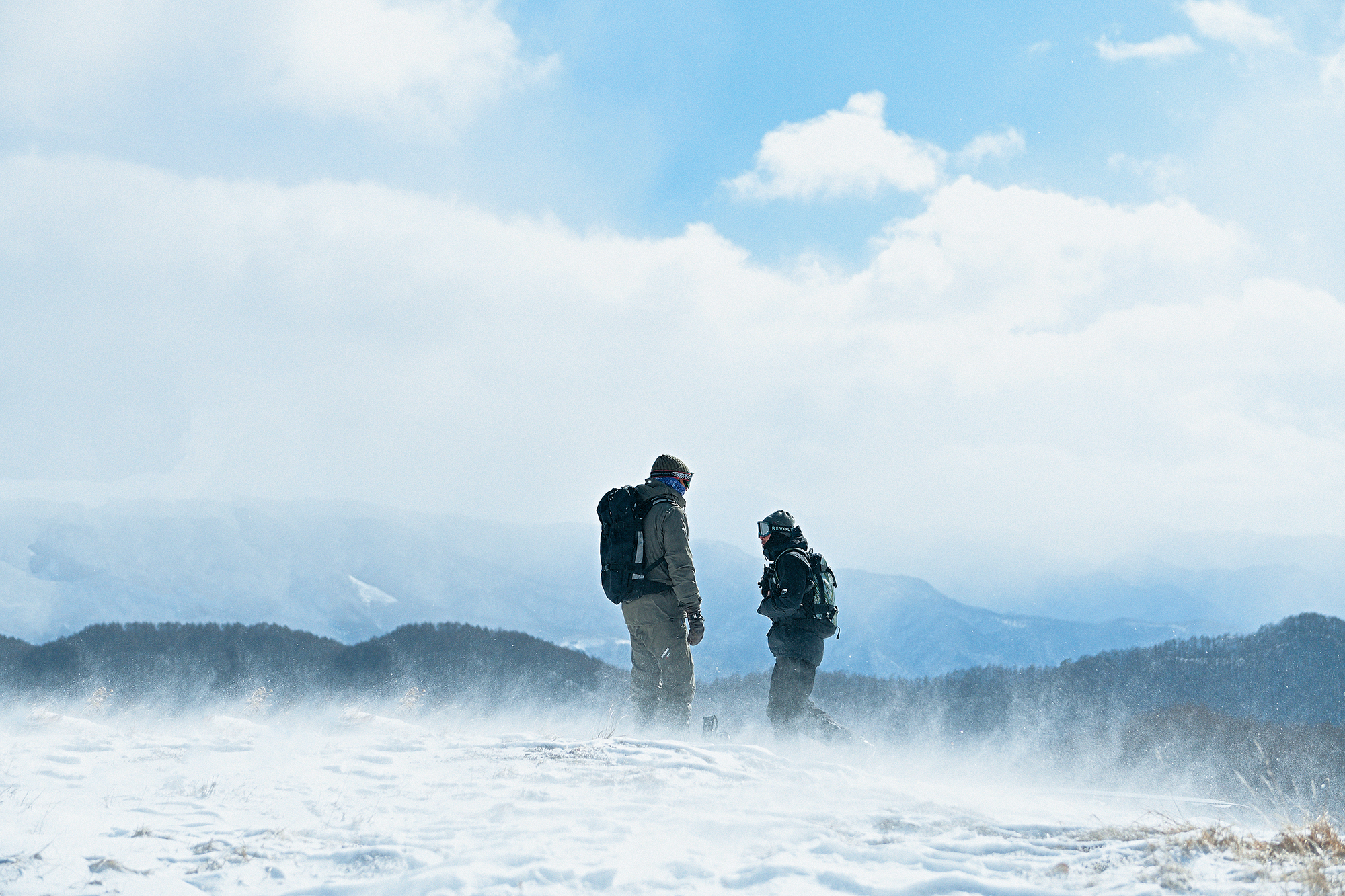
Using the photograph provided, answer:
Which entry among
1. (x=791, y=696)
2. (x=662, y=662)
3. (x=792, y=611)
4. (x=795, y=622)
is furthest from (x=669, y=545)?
(x=791, y=696)

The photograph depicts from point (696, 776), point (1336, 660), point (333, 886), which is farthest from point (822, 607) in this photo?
point (1336, 660)

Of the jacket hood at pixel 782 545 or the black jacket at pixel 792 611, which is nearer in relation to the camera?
the black jacket at pixel 792 611

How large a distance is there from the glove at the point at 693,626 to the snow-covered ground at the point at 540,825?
1285 millimetres

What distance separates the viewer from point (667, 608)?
911 cm

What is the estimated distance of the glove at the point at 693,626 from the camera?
8.98 m

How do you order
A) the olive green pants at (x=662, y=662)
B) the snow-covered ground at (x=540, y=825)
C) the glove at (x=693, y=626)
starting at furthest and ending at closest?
the olive green pants at (x=662, y=662), the glove at (x=693, y=626), the snow-covered ground at (x=540, y=825)

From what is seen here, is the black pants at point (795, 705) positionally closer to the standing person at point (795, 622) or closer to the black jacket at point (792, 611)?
the standing person at point (795, 622)

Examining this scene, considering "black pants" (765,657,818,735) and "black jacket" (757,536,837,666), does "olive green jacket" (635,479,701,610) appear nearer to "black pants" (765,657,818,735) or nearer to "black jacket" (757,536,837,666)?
"black jacket" (757,536,837,666)

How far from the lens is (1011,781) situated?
10.6 meters

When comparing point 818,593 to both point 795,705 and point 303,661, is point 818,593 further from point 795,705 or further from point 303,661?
point 303,661

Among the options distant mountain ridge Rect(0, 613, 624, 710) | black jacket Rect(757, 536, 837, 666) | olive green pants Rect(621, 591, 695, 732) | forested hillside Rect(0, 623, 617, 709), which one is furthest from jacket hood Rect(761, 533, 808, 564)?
distant mountain ridge Rect(0, 613, 624, 710)

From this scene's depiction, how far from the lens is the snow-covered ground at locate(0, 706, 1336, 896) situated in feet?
13.2

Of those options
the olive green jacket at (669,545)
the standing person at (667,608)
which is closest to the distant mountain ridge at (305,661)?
the standing person at (667,608)

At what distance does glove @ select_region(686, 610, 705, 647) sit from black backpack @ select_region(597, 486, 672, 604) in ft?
1.38
